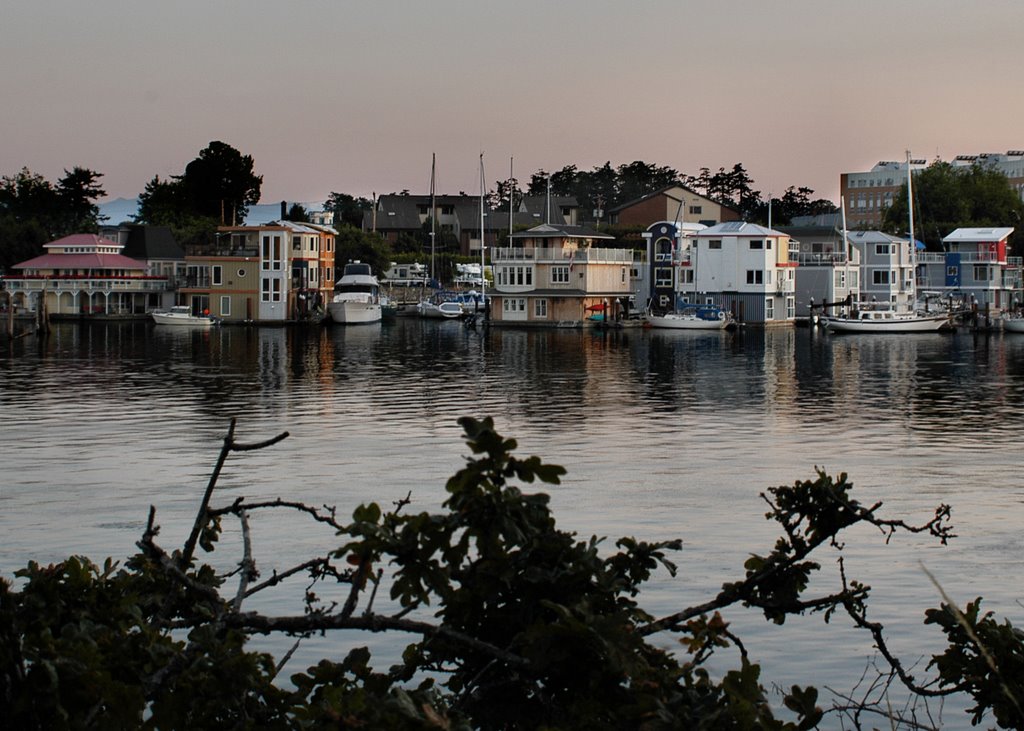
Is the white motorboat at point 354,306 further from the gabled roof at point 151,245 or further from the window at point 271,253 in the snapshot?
the gabled roof at point 151,245

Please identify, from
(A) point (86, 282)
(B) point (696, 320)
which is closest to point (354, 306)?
(A) point (86, 282)

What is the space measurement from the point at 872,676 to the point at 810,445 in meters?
19.6

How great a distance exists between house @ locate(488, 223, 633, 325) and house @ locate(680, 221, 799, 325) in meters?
7.36

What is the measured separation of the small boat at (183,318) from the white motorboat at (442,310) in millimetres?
19273

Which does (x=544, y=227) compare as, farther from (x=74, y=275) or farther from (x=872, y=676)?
(x=872, y=676)

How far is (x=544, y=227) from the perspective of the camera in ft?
358

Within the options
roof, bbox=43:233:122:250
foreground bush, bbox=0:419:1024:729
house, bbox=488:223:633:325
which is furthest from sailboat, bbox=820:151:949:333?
foreground bush, bbox=0:419:1024:729

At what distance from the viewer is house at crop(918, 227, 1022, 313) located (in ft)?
410

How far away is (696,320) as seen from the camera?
103 m

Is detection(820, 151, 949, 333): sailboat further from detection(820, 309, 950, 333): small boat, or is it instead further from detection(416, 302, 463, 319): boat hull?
detection(416, 302, 463, 319): boat hull

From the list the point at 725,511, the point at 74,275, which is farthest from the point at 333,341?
the point at 725,511

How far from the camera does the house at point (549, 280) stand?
352 ft

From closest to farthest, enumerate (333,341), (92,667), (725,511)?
(92,667), (725,511), (333,341)

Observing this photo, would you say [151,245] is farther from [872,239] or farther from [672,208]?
[872,239]
